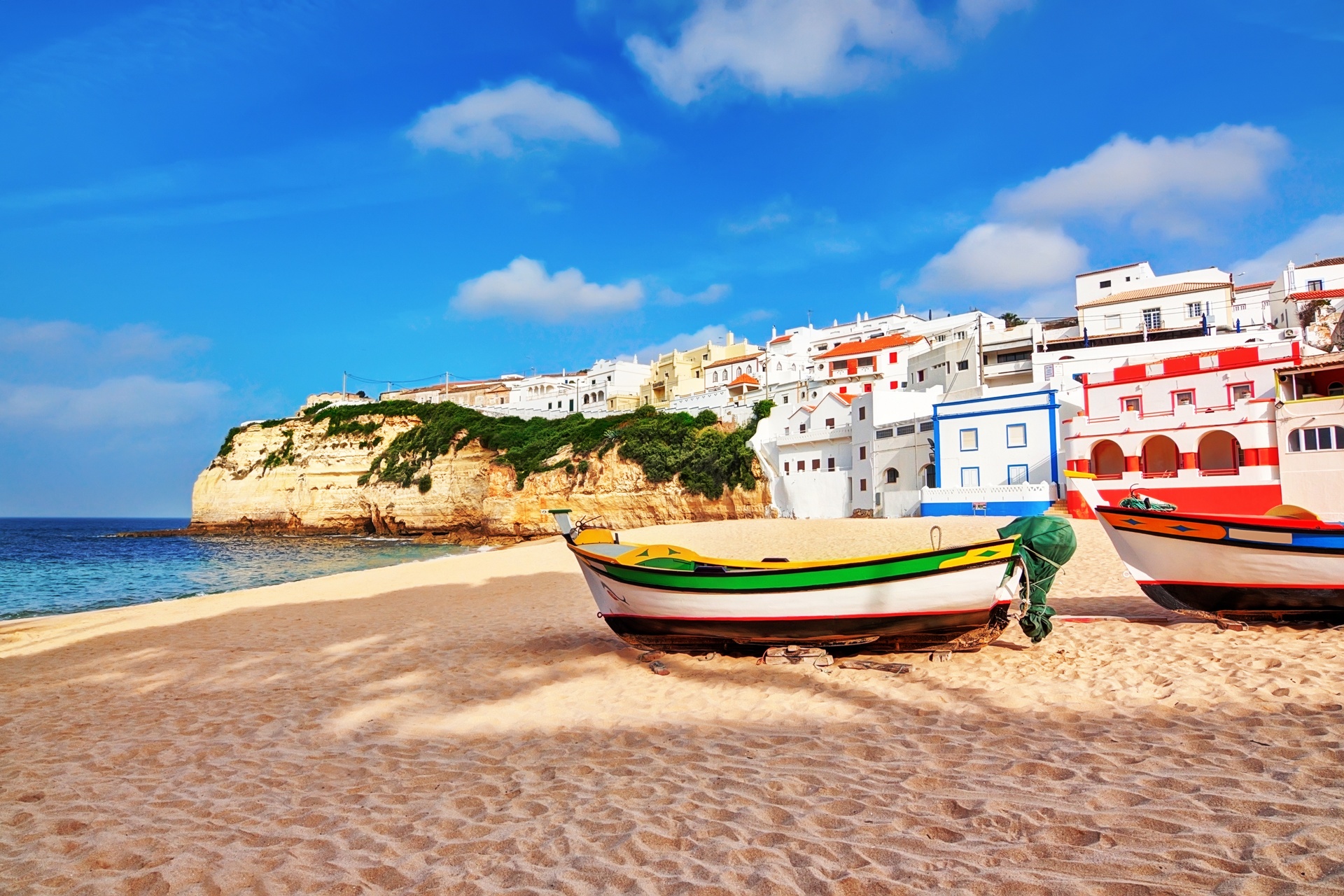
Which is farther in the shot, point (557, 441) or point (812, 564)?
point (557, 441)

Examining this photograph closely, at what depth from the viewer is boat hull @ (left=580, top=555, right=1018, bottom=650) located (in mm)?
7645

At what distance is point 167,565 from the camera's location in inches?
1353

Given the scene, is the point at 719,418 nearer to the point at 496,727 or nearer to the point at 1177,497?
the point at 1177,497

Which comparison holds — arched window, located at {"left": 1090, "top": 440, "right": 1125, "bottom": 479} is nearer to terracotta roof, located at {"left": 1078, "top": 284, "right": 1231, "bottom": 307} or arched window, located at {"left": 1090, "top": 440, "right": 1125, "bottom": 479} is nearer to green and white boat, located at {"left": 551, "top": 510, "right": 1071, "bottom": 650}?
terracotta roof, located at {"left": 1078, "top": 284, "right": 1231, "bottom": 307}

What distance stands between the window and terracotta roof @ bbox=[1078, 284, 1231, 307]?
23482mm

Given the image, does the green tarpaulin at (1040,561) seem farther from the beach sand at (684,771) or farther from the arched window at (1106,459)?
the arched window at (1106,459)

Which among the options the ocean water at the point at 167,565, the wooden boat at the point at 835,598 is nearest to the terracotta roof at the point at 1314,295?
the wooden boat at the point at 835,598

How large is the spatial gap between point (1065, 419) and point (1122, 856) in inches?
1126

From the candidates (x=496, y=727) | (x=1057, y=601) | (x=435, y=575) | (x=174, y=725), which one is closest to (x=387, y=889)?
(x=496, y=727)

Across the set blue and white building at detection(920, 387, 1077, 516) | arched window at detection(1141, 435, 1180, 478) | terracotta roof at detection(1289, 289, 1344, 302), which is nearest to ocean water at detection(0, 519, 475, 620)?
blue and white building at detection(920, 387, 1077, 516)

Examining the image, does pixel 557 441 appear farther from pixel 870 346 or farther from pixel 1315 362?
pixel 1315 362

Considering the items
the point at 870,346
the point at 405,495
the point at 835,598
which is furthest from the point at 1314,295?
the point at 405,495

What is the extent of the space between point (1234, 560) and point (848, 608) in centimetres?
499

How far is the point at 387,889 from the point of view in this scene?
3.51 meters
